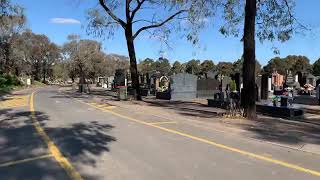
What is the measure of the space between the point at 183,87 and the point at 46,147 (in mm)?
26868

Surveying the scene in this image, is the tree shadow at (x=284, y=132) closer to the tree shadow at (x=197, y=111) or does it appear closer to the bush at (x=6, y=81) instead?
the tree shadow at (x=197, y=111)

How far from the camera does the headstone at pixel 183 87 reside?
37.3 meters

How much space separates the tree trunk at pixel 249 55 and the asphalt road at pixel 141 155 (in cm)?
398

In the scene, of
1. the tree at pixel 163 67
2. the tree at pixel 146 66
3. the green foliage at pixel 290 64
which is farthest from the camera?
the tree at pixel 146 66

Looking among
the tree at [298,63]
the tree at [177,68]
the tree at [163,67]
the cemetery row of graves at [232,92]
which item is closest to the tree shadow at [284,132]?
the cemetery row of graves at [232,92]

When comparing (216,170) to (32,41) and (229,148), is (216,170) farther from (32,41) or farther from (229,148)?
(32,41)

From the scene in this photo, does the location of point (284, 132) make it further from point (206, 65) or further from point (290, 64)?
point (206, 65)

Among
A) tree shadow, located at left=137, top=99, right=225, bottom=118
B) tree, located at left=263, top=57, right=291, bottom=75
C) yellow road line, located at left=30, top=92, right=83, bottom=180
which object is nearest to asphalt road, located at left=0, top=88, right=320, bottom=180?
yellow road line, located at left=30, top=92, right=83, bottom=180

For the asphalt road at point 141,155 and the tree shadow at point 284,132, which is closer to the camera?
the asphalt road at point 141,155

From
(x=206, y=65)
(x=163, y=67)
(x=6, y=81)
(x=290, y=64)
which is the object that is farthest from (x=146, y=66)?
(x=6, y=81)

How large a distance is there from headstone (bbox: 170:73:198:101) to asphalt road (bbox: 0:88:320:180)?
2074 centimetres

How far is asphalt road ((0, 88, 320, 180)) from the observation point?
8883mm

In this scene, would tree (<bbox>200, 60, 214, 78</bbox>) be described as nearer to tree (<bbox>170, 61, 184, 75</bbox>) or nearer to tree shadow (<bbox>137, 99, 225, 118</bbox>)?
tree (<bbox>170, 61, 184, 75</bbox>)

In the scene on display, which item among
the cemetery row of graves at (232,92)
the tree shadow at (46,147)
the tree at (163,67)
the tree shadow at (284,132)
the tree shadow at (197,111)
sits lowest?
the tree shadow at (46,147)
